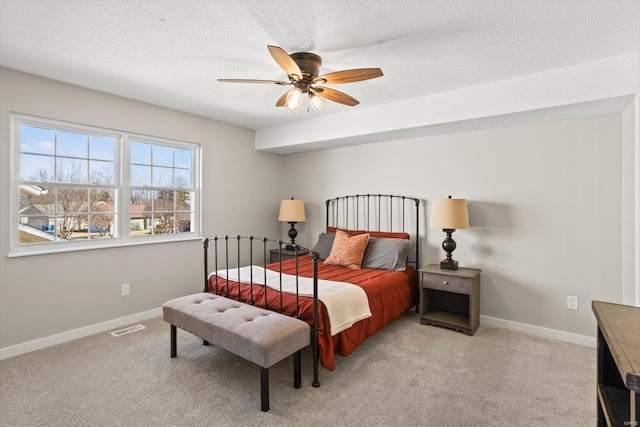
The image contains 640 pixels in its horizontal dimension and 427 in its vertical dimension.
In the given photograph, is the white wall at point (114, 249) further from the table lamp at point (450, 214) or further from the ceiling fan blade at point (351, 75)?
the table lamp at point (450, 214)

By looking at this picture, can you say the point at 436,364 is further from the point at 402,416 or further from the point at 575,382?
the point at 575,382

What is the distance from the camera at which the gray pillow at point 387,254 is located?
377 centimetres

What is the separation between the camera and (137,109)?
366cm

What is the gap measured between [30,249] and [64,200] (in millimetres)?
522

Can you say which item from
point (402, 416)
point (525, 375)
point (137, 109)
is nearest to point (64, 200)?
point (137, 109)

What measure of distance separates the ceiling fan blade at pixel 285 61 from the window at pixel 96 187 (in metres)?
2.32

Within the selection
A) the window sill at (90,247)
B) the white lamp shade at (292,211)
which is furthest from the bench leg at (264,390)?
the white lamp shade at (292,211)

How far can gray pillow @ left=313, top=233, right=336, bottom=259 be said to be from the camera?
4281 millimetres

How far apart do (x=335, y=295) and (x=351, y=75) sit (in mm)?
1667

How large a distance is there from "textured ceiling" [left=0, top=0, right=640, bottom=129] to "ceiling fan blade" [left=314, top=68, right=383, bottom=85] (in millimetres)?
218

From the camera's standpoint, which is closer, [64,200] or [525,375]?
[525,375]

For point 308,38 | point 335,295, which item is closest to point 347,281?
point 335,295

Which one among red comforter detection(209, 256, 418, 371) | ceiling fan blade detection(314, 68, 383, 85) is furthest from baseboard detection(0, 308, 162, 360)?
ceiling fan blade detection(314, 68, 383, 85)

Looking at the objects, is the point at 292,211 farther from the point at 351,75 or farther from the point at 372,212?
the point at 351,75
